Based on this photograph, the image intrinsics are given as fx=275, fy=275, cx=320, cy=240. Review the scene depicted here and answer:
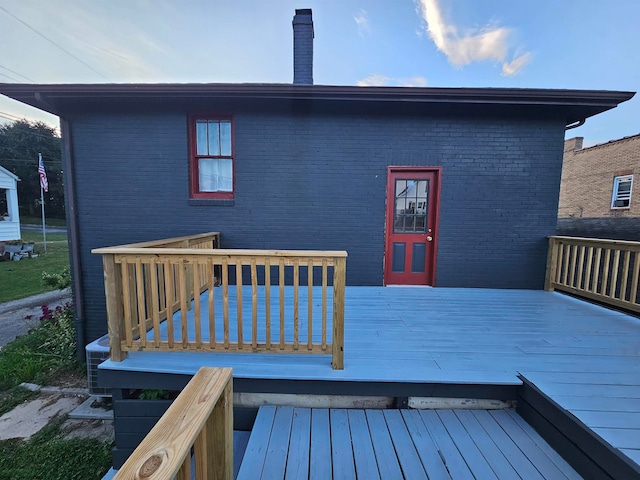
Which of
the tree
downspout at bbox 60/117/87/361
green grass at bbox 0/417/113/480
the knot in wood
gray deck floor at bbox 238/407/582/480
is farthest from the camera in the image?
the tree

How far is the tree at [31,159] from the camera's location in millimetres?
25375

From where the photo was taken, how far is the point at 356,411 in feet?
6.74

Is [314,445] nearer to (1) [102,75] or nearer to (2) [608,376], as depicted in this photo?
(2) [608,376]

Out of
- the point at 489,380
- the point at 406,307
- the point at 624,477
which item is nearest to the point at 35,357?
the point at 406,307

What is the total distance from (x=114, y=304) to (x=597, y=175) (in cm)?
1786

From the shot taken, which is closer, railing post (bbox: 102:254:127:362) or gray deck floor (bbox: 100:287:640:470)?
gray deck floor (bbox: 100:287:640:470)

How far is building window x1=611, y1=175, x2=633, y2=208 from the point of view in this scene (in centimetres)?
1126

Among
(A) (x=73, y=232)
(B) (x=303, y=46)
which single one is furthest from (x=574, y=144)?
(A) (x=73, y=232)

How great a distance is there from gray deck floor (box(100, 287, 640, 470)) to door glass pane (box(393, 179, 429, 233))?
5.01 feet

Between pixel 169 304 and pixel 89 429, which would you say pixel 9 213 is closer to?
pixel 89 429

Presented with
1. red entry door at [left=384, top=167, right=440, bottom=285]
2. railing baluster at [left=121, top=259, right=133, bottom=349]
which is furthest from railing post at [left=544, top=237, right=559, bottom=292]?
railing baluster at [left=121, top=259, right=133, bottom=349]

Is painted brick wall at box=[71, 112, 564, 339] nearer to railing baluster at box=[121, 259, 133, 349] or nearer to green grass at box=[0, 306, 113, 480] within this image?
green grass at box=[0, 306, 113, 480]

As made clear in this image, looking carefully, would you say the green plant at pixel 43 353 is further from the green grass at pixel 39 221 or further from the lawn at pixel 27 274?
the green grass at pixel 39 221

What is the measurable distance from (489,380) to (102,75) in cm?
1990
